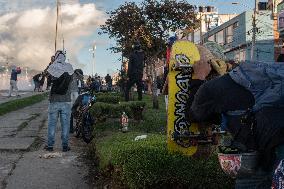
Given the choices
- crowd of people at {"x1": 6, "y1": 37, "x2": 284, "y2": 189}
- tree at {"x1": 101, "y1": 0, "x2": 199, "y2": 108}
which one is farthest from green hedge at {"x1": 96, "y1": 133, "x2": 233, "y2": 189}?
tree at {"x1": 101, "y1": 0, "x2": 199, "y2": 108}

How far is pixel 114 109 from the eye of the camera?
1052cm

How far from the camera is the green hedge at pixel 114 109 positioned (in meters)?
10.5

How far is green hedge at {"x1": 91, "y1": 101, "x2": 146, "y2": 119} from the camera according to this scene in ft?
34.5

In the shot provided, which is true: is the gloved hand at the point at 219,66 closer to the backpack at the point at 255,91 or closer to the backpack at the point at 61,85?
the backpack at the point at 255,91

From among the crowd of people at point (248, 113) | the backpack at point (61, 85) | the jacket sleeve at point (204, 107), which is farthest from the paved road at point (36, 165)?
the crowd of people at point (248, 113)

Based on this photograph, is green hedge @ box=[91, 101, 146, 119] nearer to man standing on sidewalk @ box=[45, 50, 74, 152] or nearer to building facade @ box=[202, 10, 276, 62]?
man standing on sidewalk @ box=[45, 50, 74, 152]

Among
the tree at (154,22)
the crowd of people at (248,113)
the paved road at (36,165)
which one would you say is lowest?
the paved road at (36,165)

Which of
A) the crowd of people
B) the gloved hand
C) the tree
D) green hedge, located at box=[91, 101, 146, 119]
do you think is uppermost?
the tree

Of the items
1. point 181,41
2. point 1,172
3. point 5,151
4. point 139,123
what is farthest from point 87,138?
point 181,41

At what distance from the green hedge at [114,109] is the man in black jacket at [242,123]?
6.80m

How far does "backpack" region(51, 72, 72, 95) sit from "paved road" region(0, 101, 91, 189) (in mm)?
1168

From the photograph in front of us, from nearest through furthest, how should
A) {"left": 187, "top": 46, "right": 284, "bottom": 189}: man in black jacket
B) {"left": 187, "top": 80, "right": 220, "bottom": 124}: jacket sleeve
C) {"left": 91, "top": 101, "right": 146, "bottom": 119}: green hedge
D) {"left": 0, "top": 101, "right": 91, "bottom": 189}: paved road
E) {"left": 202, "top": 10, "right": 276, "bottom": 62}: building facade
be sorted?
{"left": 187, "top": 46, "right": 284, "bottom": 189}: man in black jacket → {"left": 187, "top": 80, "right": 220, "bottom": 124}: jacket sleeve → {"left": 0, "top": 101, "right": 91, "bottom": 189}: paved road → {"left": 91, "top": 101, "right": 146, "bottom": 119}: green hedge → {"left": 202, "top": 10, "right": 276, "bottom": 62}: building facade

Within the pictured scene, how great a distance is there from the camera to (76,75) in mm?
12914

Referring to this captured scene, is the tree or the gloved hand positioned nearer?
the gloved hand
